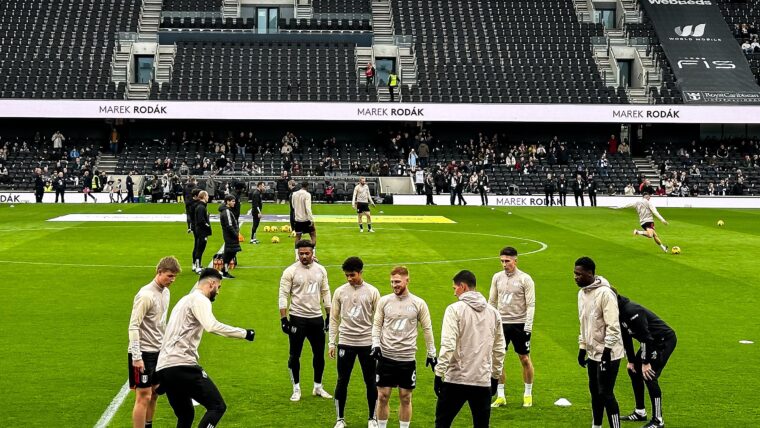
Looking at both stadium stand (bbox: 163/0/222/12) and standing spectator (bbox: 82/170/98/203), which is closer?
standing spectator (bbox: 82/170/98/203)

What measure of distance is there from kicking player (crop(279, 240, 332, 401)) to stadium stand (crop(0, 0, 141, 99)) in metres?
52.9

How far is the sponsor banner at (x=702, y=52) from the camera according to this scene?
6538cm

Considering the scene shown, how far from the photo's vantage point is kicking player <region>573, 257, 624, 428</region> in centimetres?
1008

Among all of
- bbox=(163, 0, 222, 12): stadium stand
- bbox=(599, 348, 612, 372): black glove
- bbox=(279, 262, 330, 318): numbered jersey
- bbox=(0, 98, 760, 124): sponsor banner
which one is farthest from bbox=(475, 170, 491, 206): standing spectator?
bbox=(599, 348, 612, 372): black glove

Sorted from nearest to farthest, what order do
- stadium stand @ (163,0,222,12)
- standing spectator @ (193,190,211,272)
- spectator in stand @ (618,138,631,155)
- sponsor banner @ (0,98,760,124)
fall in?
standing spectator @ (193,190,211,272), sponsor banner @ (0,98,760,124), spectator in stand @ (618,138,631,155), stadium stand @ (163,0,222,12)

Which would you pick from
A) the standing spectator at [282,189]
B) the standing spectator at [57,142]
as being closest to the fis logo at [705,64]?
the standing spectator at [282,189]

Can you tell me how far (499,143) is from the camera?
216 feet

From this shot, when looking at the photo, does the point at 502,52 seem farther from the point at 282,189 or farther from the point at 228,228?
the point at 228,228

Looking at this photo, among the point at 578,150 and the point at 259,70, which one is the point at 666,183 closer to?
the point at 578,150

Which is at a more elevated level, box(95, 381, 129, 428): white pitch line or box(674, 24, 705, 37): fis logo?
box(674, 24, 705, 37): fis logo

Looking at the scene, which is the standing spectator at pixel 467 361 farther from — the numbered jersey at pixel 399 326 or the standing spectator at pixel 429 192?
the standing spectator at pixel 429 192

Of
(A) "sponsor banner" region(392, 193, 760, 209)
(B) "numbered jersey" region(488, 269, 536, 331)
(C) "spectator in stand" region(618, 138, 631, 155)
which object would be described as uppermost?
(C) "spectator in stand" region(618, 138, 631, 155)

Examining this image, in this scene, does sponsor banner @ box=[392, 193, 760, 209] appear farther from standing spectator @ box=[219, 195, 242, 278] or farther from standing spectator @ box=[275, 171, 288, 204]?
standing spectator @ box=[219, 195, 242, 278]

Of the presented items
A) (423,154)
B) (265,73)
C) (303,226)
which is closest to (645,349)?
(303,226)
